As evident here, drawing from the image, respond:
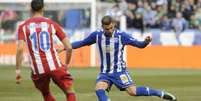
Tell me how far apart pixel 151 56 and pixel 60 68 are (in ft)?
70.1

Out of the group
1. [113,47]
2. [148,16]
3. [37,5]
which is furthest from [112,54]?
[148,16]

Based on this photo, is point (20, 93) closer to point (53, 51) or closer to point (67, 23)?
point (53, 51)

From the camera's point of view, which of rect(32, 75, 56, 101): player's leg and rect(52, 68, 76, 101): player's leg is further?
rect(32, 75, 56, 101): player's leg

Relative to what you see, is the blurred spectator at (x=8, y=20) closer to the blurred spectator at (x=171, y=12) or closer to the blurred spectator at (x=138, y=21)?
the blurred spectator at (x=138, y=21)

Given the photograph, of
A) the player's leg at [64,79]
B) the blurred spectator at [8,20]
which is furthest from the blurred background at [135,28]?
the player's leg at [64,79]

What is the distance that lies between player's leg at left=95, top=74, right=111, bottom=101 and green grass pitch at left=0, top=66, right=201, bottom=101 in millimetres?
3162

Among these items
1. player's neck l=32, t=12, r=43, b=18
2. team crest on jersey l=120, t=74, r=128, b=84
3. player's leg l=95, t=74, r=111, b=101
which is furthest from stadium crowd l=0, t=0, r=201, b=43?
player's neck l=32, t=12, r=43, b=18

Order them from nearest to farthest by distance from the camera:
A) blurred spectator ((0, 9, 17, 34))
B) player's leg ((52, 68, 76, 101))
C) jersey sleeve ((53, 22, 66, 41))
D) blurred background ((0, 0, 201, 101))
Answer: jersey sleeve ((53, 22, 66, 41))
player's leg ((52, 68, 76, 101))
blurred background ((0, 0, 201, 101))
blurred spectator ((0, 9, 17, 34))

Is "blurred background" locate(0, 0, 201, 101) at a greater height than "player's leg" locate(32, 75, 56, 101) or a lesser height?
lesser

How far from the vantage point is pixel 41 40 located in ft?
36.6

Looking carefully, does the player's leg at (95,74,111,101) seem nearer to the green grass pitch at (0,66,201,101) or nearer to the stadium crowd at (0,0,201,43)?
the green grass pitch at (0,66,201,101)

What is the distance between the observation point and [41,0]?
11.0 m

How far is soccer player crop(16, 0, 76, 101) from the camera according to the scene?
11.1 metres

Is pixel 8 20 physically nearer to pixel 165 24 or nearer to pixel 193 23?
pixel 165 24
